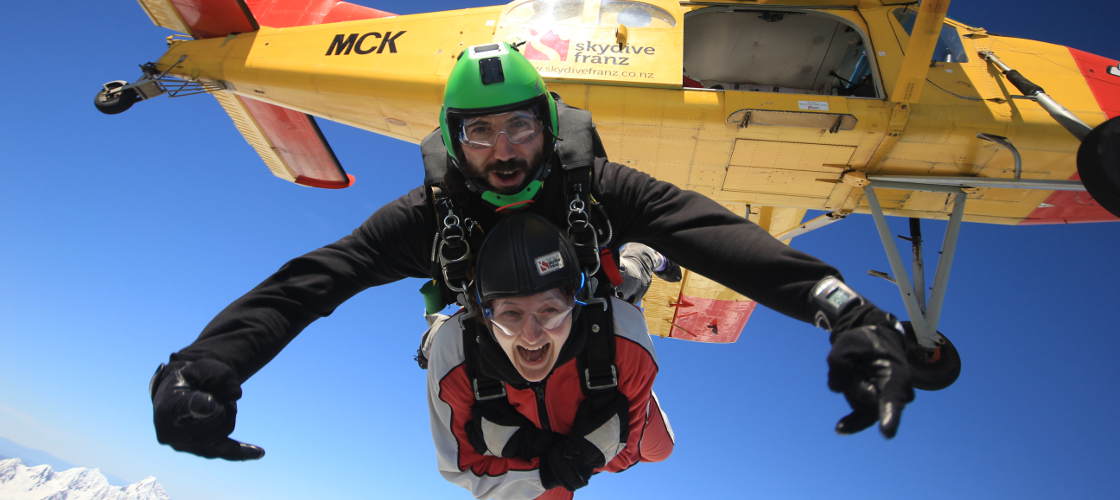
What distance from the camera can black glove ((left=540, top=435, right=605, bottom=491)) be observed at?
3418 millimetres

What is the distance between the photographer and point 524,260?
2.75m

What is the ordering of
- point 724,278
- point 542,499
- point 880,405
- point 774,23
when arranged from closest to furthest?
1. point 880,405
2. point 724,278
3. point 542,499
4. point 774,23

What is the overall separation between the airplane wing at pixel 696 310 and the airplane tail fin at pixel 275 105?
17.3ft

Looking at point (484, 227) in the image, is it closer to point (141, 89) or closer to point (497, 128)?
point (497, 128)

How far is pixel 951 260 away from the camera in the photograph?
583 centimetres

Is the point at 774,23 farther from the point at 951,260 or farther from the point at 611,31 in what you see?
the point at 951,260

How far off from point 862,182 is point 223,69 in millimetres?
7318

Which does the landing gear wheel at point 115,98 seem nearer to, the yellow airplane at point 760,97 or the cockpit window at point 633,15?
the yellow airplane at point 760,97

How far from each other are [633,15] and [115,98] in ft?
19.1

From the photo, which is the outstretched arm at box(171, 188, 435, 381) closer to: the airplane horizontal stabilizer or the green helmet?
the green helmet

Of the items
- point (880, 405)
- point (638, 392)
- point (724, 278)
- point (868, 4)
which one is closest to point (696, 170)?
point (868, 4)

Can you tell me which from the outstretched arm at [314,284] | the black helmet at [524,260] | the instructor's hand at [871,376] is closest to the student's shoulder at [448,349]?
the outstretched arm at [314,284]

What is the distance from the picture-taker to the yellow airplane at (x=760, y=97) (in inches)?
236

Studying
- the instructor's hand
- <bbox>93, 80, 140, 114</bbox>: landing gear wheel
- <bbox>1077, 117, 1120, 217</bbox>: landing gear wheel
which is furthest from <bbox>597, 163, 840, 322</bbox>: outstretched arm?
<bbox>93, 80, 140, 114</bbox>: landing gear wheel
